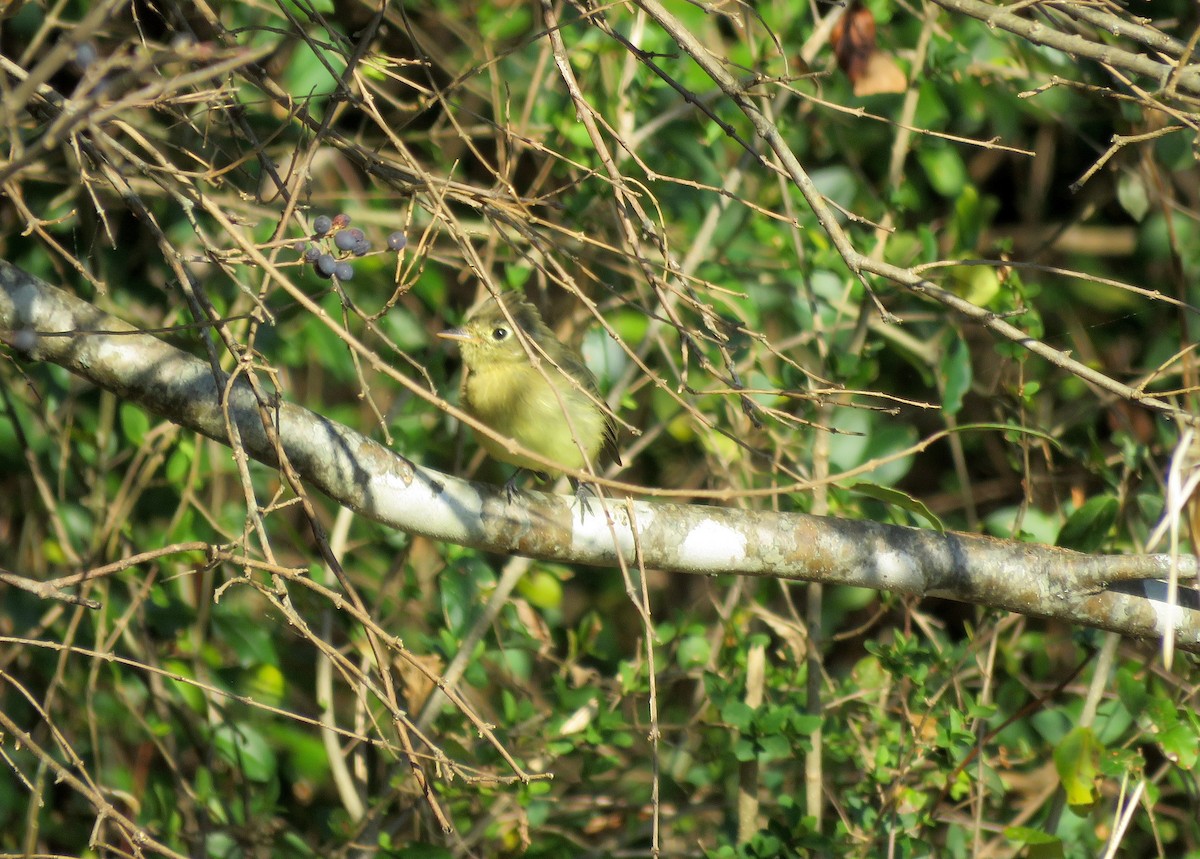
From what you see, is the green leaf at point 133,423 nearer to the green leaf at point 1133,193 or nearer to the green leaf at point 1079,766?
the green leaf at point 1079,766

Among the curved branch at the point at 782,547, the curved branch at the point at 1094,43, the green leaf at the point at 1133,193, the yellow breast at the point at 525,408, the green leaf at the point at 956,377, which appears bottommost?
the yellow breast at the point at 525,408

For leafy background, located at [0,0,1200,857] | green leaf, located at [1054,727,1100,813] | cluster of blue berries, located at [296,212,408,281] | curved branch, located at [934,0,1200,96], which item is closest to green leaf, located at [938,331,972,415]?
leafy background, located at [0,0,1200,857]

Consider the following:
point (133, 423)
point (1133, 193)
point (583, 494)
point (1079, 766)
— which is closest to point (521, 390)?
point (583, 494)

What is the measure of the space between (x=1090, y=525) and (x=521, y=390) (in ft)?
5.98

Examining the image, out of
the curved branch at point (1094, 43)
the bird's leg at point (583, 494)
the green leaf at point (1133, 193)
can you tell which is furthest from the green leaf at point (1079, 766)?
the green leaf at point (1133, 193)

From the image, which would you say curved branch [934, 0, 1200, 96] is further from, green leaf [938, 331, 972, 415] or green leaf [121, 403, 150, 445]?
green leaf [121, 403, 150, 445]

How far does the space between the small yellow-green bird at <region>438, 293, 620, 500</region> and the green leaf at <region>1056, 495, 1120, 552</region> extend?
4.86ft

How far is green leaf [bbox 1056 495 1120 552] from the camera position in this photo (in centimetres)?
371

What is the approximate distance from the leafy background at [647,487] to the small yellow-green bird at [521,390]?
21cm

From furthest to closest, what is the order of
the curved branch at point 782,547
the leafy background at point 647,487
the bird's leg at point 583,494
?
1. the leafy background at point 647,487
2. the bird's leg at point 583,494
3. the curved branch at point 782,547

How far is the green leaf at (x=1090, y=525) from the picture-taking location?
3713mm

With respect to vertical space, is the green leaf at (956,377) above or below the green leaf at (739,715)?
above

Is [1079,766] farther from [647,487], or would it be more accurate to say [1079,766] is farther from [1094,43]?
[1094,43]

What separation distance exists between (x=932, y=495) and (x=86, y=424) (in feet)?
13.3
